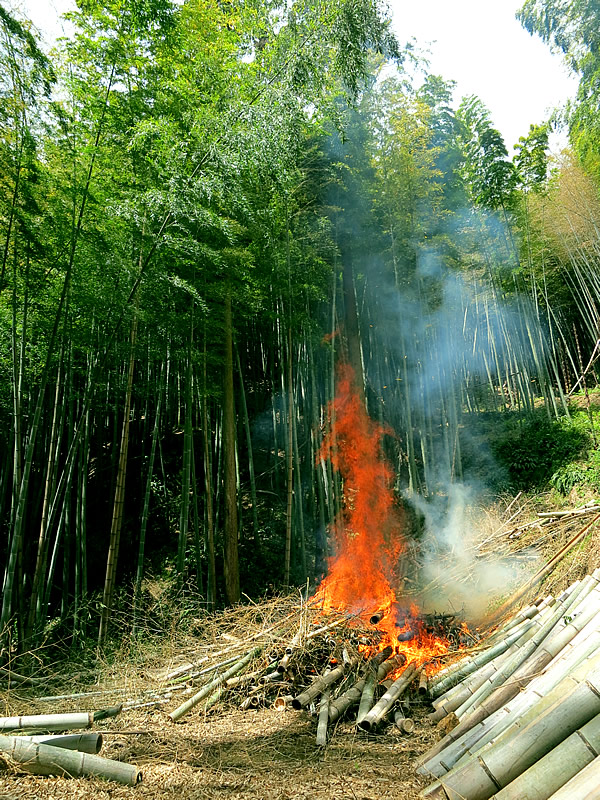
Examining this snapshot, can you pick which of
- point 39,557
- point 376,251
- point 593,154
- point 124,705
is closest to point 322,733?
point 124,705

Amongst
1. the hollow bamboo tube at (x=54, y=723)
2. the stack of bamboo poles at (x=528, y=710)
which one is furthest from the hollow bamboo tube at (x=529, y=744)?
the hollow bamboo tube at (x=54, y=723)

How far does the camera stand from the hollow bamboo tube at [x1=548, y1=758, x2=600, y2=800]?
1.50 meters

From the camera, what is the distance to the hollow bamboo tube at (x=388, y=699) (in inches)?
142

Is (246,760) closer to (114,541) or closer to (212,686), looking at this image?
(212,686)

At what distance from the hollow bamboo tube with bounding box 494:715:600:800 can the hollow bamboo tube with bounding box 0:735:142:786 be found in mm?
2090

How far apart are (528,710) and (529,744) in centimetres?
35

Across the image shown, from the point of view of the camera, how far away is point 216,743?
3.49 metres

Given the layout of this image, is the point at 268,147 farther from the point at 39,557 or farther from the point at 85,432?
the point at 39,557

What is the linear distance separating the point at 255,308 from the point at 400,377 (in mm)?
5115

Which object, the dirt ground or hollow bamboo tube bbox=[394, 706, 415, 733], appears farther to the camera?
hollow bamboo tube bbox=[394, 706, 415, 733]

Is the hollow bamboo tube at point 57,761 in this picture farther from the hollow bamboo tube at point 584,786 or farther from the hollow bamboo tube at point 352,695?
the hollow bamboo tube at point 584,786

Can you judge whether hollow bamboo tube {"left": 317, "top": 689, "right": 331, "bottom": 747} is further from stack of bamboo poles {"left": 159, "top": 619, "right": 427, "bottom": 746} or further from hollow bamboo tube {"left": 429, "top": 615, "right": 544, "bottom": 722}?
hollow bamboo tube {"left": 429, "top": 615, "right": 544, "bottom": 722}

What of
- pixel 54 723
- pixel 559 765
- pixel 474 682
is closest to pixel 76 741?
pixel 54 723

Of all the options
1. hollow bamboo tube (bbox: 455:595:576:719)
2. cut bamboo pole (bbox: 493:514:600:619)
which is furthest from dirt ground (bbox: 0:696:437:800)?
cut bamboo pole (bbox: 493:514:600:619)
